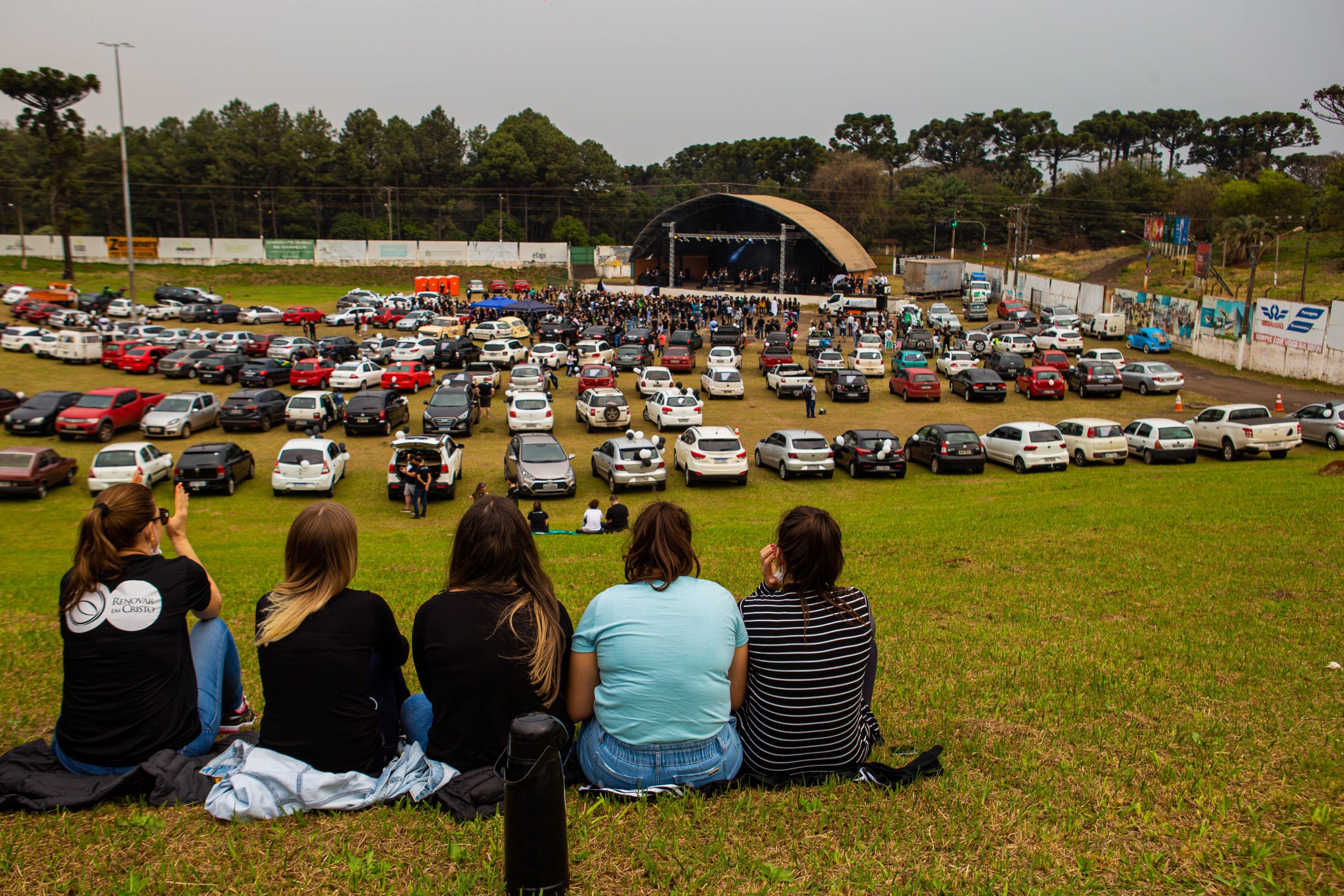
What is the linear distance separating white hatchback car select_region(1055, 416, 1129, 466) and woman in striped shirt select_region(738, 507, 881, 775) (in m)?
23.8

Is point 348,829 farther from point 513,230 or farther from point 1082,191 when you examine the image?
point 1082,191

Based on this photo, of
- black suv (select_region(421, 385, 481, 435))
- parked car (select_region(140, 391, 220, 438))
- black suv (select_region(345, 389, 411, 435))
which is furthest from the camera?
black suv (select_region(345, 389, 411, 435))

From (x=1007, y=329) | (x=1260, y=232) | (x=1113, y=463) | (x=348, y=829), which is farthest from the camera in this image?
(x=1260, y=232)

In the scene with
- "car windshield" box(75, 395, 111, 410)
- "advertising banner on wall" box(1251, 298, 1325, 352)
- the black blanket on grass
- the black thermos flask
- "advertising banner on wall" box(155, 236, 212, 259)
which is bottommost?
"car windshield" box(75, 395, 111, 410)

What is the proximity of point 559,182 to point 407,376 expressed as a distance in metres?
83.8

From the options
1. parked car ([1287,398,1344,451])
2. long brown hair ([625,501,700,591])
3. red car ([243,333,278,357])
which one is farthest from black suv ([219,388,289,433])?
parked car ([1287,398,1344,451])

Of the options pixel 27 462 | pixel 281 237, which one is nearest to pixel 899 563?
pixel 27 462

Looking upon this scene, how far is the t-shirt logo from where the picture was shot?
14.5 ft

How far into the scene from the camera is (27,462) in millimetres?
22656

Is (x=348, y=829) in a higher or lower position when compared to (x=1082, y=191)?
lower

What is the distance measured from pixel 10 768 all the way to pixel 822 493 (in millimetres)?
19992

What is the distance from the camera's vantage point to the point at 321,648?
432 cm

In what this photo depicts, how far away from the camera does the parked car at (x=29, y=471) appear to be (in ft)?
73.6

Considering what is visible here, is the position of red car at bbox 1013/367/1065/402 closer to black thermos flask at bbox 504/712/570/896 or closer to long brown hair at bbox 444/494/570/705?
long brown hair at bbox 444/494/570/705
